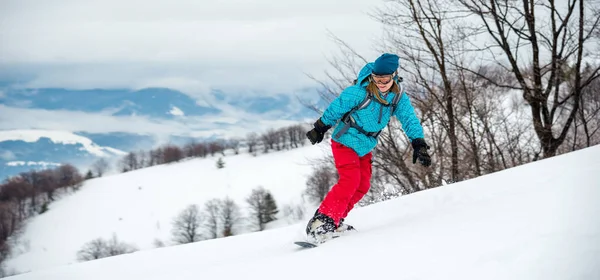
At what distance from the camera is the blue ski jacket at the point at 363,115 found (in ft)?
11.0

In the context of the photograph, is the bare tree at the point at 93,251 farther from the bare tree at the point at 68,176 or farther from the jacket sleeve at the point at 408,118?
the jacket sleeve at the point at 408,118

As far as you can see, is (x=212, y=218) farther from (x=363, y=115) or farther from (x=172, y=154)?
(x=363, y=115)

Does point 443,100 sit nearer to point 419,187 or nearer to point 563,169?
point 419,187

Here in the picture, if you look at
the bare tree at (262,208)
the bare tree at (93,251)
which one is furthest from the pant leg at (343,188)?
the bare tree at (93,251)

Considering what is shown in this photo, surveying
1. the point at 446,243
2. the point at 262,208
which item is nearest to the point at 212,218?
the point at 262,208

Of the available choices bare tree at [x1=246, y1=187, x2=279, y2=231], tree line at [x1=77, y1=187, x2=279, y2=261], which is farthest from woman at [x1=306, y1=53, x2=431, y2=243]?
bare tree at [x1=246, y1=187, x2=279, y2=231]

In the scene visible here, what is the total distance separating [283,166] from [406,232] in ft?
271

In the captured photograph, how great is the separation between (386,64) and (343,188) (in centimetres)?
115

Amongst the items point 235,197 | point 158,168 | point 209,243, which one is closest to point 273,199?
point 235,197

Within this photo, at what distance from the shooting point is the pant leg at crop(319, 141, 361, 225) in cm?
330

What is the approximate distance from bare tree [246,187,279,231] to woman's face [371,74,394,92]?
202 feet

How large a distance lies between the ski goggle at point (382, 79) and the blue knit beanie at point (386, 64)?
0.05 m

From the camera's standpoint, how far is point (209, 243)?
4.20 meters

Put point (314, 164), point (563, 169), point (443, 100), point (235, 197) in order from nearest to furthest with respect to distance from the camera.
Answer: point (563, 169), point (443, 100), point (314, 164), point (235, 197)
